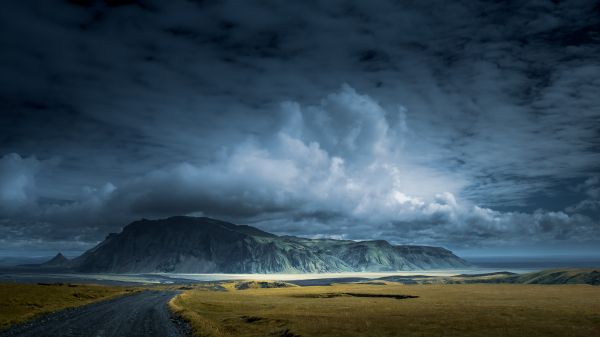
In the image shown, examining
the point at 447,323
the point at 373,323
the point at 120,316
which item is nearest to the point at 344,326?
the point at 373,323

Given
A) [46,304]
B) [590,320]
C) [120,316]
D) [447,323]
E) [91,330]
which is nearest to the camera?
[91,330]

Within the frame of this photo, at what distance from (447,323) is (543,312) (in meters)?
27.2

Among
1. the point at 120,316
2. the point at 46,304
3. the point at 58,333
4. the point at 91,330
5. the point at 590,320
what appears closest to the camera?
the point at 58,333

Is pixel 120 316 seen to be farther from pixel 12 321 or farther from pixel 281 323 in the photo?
pixel 281 323

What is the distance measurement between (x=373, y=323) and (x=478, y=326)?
1270 centimetres

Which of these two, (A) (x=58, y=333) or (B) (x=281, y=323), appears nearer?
(A) (x=58, y=333)

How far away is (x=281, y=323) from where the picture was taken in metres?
52.6

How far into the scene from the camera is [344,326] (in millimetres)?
48875

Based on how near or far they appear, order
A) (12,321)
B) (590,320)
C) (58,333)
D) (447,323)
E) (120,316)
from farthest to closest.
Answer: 1. (120,316)
2. (590,320)
3. (447,323)
4. (12,321)
5. (58,333)

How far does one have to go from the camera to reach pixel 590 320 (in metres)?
55.9

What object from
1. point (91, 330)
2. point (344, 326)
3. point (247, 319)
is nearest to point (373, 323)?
point (344, 326)

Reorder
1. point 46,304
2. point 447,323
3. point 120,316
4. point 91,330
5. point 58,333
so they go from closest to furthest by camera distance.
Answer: point 58,333 → point 91,330 → point 447,323 → point 120,316 → point 46,304

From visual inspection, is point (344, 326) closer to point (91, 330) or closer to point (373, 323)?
point (373, 323)

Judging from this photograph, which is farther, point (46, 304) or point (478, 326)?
point (46, 304)
